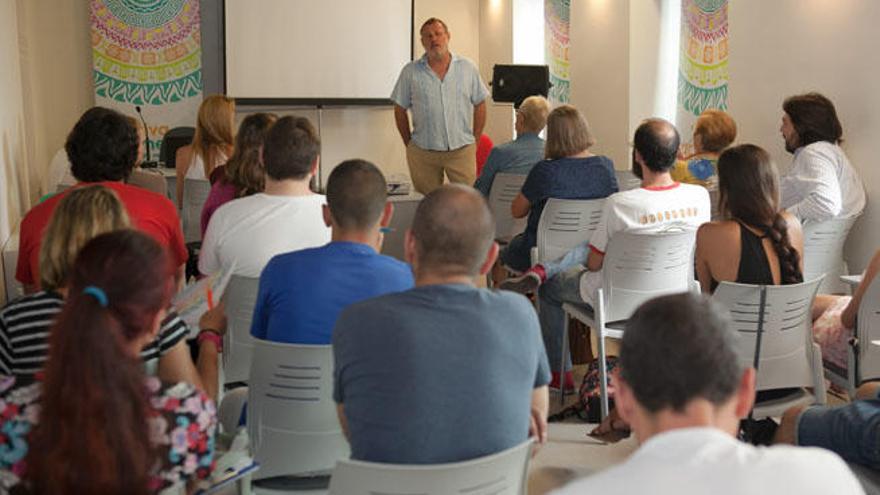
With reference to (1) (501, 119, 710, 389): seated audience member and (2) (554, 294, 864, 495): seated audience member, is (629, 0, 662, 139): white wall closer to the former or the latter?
(1) (501, 119, 710, 389): seated audience member

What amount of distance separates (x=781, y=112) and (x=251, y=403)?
4664mm

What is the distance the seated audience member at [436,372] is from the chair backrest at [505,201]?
12.0 ft

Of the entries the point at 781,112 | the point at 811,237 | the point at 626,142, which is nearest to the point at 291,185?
the point at 811,237

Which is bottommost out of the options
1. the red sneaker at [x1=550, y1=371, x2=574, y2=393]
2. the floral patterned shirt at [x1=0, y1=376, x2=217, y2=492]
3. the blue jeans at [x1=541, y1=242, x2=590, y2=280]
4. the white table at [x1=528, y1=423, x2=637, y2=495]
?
the white table at [x1=528, y1=423, x2=637, y2=495]

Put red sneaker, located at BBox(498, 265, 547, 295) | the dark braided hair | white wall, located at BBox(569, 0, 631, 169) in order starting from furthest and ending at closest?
1. white wall, located at BBox(569, 0, 631, 169)
2. red sneaker, located at BBox(498, 265, 547, 295)
3. the dark braided hair

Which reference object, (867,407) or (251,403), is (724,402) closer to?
(867,407)

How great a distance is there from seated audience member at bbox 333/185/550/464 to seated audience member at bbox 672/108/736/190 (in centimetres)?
388

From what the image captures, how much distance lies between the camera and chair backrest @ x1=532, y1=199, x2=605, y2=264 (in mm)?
4738

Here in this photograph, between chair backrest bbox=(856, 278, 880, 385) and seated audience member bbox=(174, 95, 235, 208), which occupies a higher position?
seated audience member bbox=(174, 95, 235, 208)

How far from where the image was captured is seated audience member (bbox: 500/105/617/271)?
494 cm

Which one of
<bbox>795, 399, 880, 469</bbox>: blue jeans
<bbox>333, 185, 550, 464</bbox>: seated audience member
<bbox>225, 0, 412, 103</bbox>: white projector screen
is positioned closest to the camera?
<bbox>333, 185, 550, 464</bbox>: seated audience member

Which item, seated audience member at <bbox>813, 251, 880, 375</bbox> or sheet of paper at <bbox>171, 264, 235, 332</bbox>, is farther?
seated audience member at <bbox>813, 251, 880, 375</bbox>

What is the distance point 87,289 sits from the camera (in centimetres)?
168

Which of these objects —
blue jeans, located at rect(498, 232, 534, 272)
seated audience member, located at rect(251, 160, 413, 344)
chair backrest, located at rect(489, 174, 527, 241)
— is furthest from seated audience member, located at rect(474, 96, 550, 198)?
seated audience member, located at rect(251, 160, 413, 344)
